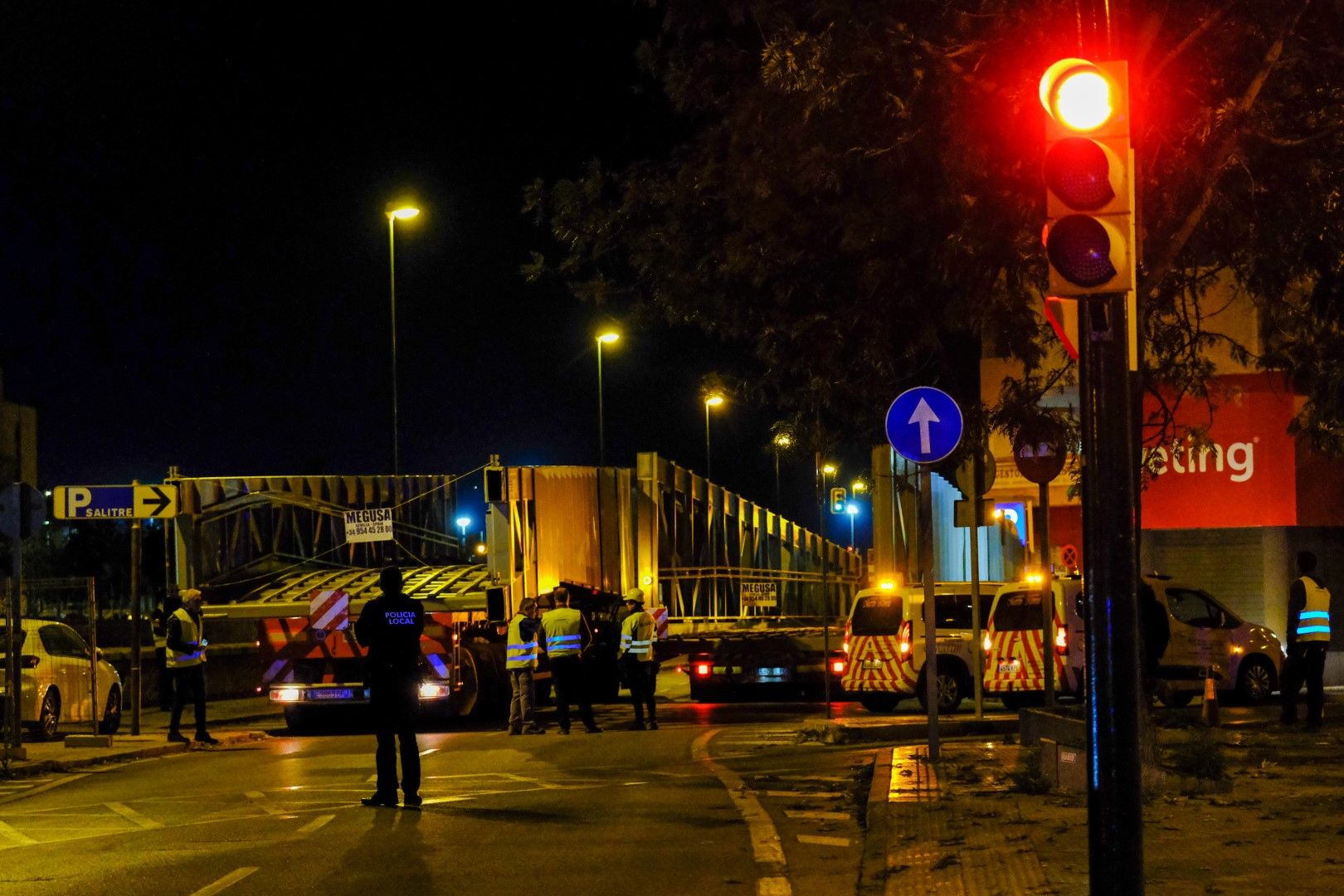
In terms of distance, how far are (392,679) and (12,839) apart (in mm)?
2664

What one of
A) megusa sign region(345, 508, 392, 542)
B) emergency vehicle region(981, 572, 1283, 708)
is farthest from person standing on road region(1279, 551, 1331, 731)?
megusa sign region(345, 508, 392, 542)

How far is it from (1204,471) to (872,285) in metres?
14.8

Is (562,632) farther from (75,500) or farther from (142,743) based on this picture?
(75,500)

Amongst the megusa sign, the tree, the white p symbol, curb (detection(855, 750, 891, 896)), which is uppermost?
the tree

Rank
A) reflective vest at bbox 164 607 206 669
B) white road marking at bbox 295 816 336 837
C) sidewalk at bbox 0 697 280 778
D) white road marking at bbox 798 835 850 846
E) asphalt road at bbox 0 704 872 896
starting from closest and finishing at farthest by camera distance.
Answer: asphalt road at bbox 0 704 872 896 → white road marking at bbox 798 835 850 846 → white road marking at bbox 295 816 336 837 → sidewalk at bbox 0 697 280 778 → reflective vest at bbox 164 607 206 669

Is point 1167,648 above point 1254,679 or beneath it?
above

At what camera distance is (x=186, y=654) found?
19.1 metres

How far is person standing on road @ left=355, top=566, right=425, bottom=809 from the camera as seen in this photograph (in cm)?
1170

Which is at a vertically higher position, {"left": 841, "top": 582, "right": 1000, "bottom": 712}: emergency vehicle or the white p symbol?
the white p symbol

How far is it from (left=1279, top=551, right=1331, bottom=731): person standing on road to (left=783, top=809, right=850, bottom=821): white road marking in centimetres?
696

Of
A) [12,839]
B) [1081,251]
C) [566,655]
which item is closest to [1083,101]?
[1081,251]

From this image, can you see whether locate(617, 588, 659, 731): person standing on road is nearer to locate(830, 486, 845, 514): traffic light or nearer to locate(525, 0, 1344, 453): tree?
locate(525, 0, 1344, 453): tree

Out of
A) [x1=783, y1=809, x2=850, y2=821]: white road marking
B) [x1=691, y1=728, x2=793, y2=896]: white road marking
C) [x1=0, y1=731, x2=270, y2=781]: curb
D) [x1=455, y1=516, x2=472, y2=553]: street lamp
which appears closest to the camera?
[x1=691, y1=728, x2=793, y2=896]: white road marking

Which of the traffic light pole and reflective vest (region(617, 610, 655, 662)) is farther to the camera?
reflective vest (region(617, 610, 655, 662))
